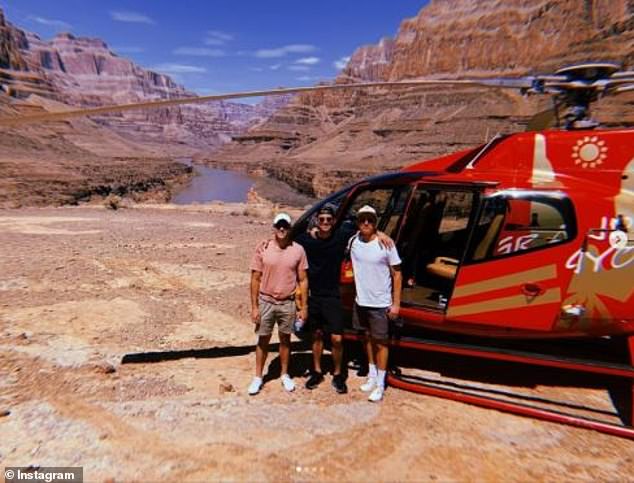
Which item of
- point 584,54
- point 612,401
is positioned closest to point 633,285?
point 612,401

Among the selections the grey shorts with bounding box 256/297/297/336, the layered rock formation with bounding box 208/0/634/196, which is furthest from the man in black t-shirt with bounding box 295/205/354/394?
the layered rock formation with bounding box 208/0/634/196

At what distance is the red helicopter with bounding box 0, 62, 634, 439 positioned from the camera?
397cm

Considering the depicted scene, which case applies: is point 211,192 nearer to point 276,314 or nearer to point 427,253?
point 427,253

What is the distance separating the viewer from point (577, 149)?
4.26 metres

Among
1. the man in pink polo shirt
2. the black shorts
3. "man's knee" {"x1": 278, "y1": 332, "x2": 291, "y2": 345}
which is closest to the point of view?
the man in pink polo shirt

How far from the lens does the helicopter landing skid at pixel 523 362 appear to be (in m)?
3.73

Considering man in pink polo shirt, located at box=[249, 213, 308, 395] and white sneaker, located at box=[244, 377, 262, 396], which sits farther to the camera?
white sneaker, located at box=[244, 377, 262, 396]

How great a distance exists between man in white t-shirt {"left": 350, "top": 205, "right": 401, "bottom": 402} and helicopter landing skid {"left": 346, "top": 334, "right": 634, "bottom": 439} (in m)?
0.41

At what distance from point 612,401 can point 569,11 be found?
9364cm

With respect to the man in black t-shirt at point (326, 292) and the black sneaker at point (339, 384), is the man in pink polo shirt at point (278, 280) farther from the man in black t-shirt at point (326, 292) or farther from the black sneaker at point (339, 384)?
the black sneaker at point (339, 384)

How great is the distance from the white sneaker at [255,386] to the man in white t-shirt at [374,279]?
1.06 meters

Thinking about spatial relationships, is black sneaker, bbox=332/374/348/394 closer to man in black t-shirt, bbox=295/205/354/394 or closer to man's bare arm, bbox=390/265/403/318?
man in black t-shirt, bbox=295/205/354/394

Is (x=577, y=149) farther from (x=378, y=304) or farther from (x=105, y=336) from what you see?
(x=105, y=336)

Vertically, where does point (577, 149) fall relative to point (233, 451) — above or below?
above
